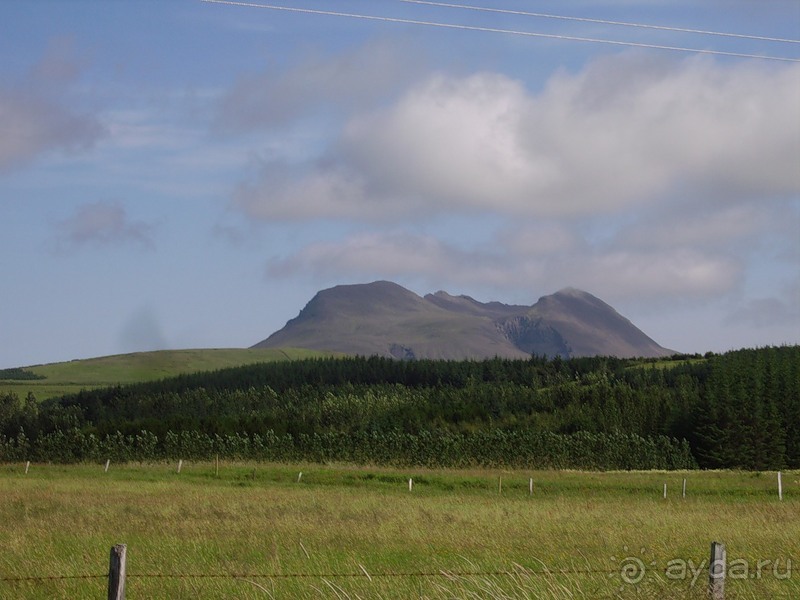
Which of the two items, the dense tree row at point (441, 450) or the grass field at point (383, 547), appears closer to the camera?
the grass field at point (383, 547)

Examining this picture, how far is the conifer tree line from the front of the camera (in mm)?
92625

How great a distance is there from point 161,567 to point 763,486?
40.3 metres

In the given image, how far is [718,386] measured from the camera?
107 m

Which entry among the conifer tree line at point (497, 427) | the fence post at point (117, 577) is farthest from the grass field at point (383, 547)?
the conifer tree line at point (497, 427)

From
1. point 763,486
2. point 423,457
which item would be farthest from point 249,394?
point 763,486

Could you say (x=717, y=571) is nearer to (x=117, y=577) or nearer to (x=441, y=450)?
(x=117, y=577)

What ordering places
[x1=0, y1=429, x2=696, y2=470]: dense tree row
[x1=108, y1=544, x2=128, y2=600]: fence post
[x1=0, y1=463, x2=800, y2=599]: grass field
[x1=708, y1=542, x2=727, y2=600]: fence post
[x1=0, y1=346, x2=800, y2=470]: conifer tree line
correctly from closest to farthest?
[x1=108, y1=544, x2=128, y2=600]: fence post, [x1=708, y1=542, x2=727, y2=600]: fence post, [x1=0, y1=463, x2=800, y2=599]: grass field, [x1=0, y1=429, x2=696, y2=470]: dense tree row, [x1=0, y1=346, x2=800, y2=470]: conifer tree line

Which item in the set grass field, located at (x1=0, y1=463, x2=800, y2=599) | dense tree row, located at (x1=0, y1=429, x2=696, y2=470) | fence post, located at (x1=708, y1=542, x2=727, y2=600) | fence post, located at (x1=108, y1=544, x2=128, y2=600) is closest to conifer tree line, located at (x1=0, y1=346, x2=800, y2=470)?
dense tree row, located at (x1=0, y1=429, x2=696, y2=470)

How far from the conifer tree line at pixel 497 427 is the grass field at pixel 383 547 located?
187 feet

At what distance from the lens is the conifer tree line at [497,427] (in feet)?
304

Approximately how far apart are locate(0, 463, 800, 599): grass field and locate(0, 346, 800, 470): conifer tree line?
187ft

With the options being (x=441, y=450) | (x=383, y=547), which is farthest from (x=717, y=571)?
(x=441, y=450)

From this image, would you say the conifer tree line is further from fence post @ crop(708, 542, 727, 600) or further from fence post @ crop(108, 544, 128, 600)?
fence post @ crop(108, 544, 128, 600)

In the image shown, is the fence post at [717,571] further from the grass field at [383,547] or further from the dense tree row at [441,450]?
the dense tree row at [441,450]
